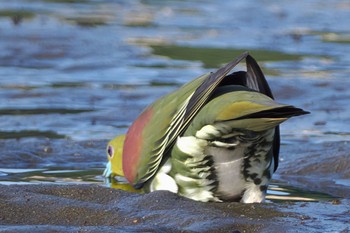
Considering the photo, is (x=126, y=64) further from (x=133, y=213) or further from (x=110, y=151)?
(x=133, y=213)

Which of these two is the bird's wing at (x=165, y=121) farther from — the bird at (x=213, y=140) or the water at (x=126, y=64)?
the water at (x=126, y=64)

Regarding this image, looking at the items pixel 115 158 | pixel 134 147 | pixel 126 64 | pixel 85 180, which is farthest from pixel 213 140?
pixel 126 64

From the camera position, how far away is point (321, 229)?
4445 millimetres

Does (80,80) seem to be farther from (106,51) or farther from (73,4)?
(73,4)

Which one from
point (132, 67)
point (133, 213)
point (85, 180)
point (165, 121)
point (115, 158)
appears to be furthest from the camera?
point (132, 67)

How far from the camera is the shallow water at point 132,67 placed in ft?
21.5

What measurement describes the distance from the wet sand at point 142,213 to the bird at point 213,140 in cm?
11

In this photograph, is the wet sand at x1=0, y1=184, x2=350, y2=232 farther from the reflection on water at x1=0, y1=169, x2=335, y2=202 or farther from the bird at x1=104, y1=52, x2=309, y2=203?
the reflection on water at x1=0, y1=169, x2=335, y2=202

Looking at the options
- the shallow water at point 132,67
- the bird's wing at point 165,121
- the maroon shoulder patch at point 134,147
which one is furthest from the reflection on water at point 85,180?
the bird's wing at point 165,121

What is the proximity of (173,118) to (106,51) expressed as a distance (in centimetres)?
573

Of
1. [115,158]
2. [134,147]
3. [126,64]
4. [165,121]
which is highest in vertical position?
[165,121]

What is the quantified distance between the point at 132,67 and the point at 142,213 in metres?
5.37

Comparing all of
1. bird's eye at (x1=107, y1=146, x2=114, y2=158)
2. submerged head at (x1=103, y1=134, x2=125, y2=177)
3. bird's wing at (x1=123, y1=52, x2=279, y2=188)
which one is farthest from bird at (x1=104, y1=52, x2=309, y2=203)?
bird's eye at (x1=107, y1=146, x2=114, y2=158)

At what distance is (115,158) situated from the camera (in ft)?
18.7
